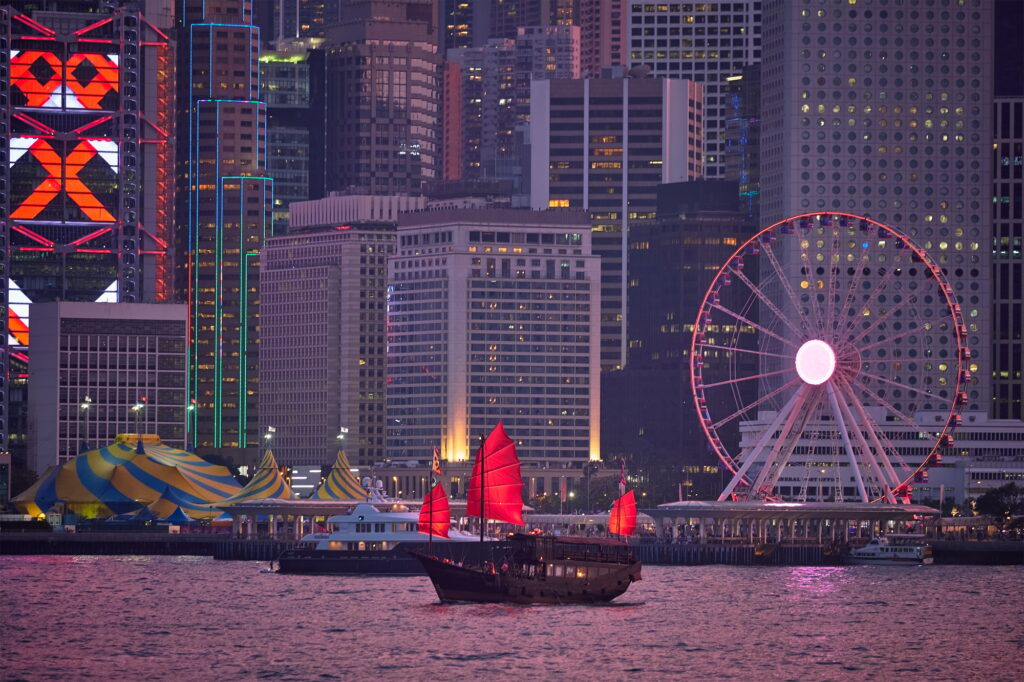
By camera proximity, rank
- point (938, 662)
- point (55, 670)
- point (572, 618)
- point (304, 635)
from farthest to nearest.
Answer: point (572, 618) → point (304, 635) → point (938, 662) → point (55, 670)

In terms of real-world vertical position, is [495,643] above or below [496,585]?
below

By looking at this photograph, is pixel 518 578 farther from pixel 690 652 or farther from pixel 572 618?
pixel 690 652

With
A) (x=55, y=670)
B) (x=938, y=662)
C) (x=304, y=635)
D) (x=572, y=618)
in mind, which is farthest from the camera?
(x=572, y=618)

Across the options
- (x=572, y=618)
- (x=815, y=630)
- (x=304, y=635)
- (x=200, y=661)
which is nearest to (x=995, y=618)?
(x=815, y=630)

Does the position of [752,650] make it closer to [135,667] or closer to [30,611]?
[135,667]

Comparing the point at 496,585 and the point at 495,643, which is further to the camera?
the point at 496,585

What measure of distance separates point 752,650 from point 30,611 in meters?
55.6

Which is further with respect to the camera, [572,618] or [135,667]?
[572,618]

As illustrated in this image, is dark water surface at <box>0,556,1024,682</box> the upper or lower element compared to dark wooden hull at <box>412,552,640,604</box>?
lower

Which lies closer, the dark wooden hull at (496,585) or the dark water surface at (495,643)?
the dark water surface at (495,643)

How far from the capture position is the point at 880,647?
17262cm

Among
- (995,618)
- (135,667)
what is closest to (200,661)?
(135,667)

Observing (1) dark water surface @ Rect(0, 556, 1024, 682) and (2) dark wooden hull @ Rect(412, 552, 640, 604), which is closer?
(1) dark water surface @ Rect(0, 556, 1024, 682)

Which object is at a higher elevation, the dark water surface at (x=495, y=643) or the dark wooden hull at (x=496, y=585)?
the dark wooden hull at (x=496, y=585)
